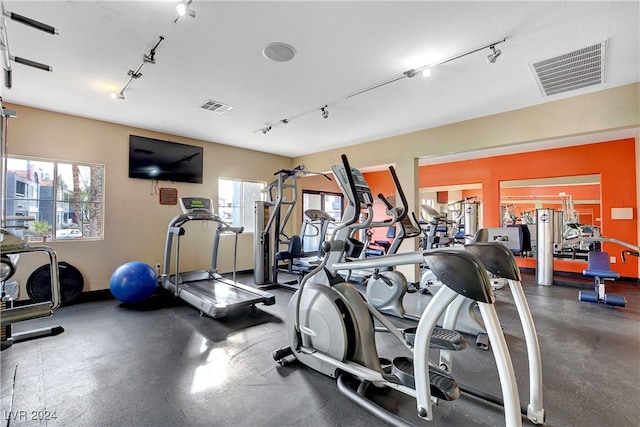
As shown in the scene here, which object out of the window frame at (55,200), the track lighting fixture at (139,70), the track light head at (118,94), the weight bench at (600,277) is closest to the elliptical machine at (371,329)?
the track lighting fixture at (139,70)

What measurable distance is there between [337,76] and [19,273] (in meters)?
5.02

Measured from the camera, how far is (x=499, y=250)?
1782 millimetres

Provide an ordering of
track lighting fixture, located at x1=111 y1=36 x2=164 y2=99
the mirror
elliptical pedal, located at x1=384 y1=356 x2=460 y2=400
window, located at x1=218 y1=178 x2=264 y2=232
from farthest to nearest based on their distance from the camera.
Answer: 1. window, located at x1=218 y1=178 x2=264 y2=232
2. the mirror
3. track lighting fixture, located at x1=111 y1=36 x2=164 y2=99
4. elliptical pedal, located at x1=384 y1=356 x2=460 y2=400

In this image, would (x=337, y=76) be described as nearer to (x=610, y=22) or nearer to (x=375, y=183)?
(x=610, y=22)

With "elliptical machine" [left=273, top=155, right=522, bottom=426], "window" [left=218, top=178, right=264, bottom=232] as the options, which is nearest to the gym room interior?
"elliptical machine" [left=273, top=155, right=522, bottom=426]

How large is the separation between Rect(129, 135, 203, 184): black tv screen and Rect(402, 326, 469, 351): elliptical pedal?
5054mm

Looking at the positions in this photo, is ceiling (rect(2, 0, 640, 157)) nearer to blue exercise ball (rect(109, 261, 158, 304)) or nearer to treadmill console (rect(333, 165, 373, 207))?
treadmill console (rect(333, 165, 373, 207))

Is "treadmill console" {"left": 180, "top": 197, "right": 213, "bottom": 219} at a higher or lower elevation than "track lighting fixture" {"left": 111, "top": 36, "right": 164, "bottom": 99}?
lower

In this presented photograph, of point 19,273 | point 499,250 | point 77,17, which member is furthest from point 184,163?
point 499,250

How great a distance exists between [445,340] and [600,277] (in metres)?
4.30

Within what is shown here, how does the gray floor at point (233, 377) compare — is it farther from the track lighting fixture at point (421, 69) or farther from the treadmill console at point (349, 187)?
the track lighting fixture at point (421, 69)

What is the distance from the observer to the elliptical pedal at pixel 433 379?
1.54m

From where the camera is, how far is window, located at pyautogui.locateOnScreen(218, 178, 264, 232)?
20.8 ft

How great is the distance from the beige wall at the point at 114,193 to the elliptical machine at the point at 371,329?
3791mm
